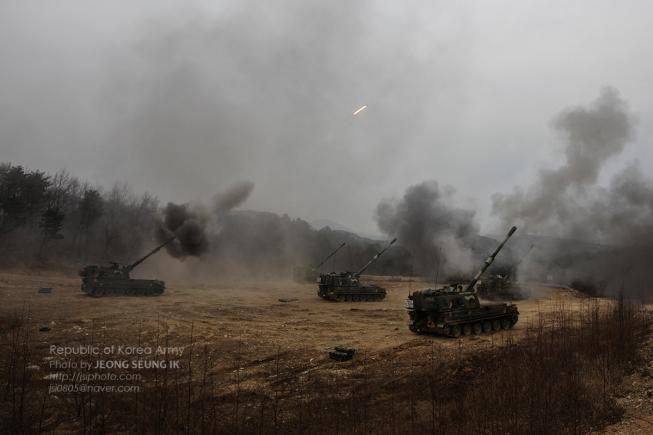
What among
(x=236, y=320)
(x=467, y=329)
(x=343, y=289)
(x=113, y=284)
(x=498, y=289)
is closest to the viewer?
(x=467, y=329)

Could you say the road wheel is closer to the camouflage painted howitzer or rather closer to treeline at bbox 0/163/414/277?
the camouflage painted howitzer

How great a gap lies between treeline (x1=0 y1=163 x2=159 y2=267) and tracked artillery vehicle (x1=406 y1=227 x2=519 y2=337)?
35.7m

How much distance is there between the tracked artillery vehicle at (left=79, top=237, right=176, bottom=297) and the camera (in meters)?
24.4

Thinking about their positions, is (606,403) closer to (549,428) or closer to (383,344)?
(549,428)

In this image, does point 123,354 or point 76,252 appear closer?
point 123,354

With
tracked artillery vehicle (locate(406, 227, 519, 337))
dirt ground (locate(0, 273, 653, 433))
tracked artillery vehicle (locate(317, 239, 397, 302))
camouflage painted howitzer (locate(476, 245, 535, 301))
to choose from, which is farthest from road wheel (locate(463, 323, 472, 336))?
camouflage painted howitzer (locate(476, 245, 535, 301))

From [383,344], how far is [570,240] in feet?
112

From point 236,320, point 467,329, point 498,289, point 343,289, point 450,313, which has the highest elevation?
point 450,313

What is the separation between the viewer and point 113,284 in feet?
82.0

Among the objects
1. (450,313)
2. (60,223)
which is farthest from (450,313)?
(60,223)

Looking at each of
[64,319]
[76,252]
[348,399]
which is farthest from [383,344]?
[76,252]

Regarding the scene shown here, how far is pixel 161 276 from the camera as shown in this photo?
41.2 meters

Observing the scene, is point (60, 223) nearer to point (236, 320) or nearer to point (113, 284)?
point (113, 284)

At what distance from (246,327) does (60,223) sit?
106ft
